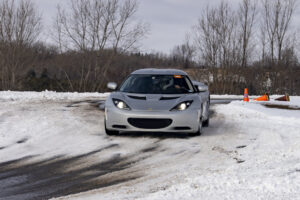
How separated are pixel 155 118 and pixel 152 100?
469 mm

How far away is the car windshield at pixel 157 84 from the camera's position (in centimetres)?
901

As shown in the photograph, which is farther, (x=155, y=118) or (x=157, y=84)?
(x=157, y=84)

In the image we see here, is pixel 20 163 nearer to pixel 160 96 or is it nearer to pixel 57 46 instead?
pixel 160 96

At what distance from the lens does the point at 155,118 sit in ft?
26.1

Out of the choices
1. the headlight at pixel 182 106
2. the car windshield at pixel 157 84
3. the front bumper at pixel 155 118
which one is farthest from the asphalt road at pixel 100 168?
the car windshield at pixel 157 84

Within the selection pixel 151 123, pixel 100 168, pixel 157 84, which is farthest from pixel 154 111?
pixel 100 168

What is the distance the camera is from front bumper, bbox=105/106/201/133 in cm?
795

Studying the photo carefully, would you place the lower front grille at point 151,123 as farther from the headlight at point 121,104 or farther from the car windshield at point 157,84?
the car windshield at point 157,84

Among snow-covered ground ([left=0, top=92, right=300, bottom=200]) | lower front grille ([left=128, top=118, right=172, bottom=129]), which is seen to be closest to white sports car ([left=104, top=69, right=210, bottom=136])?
lower front grille ([left=128, top=118, right=172, bottom=129])

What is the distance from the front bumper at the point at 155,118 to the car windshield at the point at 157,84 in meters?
0.97

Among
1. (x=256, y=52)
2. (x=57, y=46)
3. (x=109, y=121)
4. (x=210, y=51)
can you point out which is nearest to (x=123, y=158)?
(x=109, y=121)

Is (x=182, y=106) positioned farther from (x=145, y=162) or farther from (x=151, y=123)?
(x=145, y=162)

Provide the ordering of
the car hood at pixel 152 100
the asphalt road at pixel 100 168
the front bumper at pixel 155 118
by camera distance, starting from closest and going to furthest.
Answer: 1. the asphalt road at pixel 100 168
2. the front bumper at pixel 155 118
3. the car hood at pixel 152 100

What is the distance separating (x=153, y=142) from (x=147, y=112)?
62 cm
